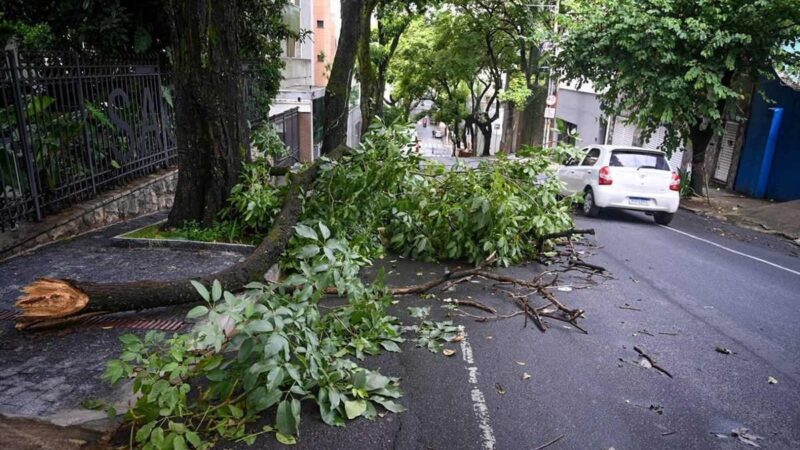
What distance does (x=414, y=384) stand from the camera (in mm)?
4395

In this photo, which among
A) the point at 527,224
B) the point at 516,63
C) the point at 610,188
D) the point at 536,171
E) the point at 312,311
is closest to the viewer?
the point at 312,311

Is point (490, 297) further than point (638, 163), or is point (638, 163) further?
point (638, 163)

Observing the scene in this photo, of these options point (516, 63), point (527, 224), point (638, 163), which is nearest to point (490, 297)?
point (527, 224)

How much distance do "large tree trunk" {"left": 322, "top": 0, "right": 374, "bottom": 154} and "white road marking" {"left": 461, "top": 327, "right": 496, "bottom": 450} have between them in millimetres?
6251

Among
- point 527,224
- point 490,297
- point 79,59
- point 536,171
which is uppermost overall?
point 79,59

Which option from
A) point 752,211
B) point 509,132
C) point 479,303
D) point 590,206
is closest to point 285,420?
point 479,303

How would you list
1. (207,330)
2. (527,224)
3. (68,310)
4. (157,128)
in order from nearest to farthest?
(207,330)
(68,310)
(527,224)
(157,128)

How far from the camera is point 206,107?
6934 mm

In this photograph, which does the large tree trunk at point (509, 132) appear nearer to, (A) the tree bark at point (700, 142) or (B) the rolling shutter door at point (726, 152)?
(B) the rolling shutter door at point (726, 152)

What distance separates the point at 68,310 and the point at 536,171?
6.80 meters

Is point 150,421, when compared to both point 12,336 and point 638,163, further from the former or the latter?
point 638,163

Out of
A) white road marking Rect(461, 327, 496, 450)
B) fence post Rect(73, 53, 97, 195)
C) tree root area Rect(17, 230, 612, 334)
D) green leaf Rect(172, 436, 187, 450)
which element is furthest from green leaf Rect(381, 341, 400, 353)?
fence post Rect(73, 53, 97, 195)

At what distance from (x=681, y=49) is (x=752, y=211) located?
4818mm

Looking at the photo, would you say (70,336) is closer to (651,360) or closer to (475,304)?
(475,304)
